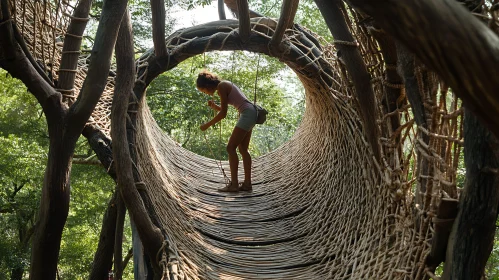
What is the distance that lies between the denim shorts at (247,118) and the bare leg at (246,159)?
0.15 metres

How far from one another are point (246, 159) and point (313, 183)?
24.7 inches

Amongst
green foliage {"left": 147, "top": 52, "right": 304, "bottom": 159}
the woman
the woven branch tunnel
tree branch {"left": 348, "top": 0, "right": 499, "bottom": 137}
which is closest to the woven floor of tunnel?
the woven branch tunnel

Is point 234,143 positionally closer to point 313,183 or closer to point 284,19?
point 313,183

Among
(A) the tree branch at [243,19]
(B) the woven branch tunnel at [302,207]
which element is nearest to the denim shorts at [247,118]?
(B) the woven branch tunnel at [302,207]

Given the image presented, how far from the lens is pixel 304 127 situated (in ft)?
16.1

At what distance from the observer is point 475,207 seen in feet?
5.81

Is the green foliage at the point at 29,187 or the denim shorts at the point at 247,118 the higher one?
the denim shorts at the point at 247,118

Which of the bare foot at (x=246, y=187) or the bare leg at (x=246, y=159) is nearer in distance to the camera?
the bare leg at (x=246, y=159)

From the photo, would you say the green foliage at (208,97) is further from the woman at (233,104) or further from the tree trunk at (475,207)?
the tree trunk at (475,207)

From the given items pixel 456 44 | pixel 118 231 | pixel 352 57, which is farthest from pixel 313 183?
pixel 456 44

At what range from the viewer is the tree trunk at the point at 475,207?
1.68 m

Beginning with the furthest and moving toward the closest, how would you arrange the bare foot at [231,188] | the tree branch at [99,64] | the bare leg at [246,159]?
1. the bare foot at [231,188]
2. the bare leg at [246,159]
3. the tree branch at [99,64]

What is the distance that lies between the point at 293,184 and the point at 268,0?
200 inches

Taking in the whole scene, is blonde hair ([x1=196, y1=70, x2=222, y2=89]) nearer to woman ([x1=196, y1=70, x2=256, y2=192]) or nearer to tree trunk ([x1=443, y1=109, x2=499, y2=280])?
woman ([x1=196, y1=70, x2=256, y2=192])
